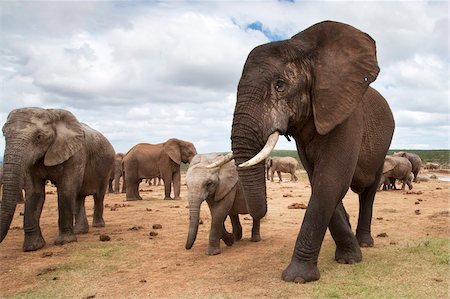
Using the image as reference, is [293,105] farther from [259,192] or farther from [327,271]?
[327,271]

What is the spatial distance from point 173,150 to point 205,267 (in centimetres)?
1331

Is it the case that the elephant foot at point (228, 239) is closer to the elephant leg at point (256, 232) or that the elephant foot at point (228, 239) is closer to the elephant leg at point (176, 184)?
the elephant leg at point (256, 232)

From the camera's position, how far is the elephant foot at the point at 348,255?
19.7 ft

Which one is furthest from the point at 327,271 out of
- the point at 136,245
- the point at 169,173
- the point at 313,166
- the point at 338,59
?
the point at 169,173

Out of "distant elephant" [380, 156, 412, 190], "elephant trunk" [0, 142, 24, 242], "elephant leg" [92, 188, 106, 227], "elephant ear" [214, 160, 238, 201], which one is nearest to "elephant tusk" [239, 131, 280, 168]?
"elephant ear" [214, 160, 238, 201]

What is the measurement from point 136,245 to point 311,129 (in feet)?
13.7

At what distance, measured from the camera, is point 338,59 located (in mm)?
5152

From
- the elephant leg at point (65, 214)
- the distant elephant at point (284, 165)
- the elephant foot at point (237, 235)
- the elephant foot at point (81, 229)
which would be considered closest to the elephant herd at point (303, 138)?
the elephant leg at point (65, 214)

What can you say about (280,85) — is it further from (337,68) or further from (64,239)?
(64,239)

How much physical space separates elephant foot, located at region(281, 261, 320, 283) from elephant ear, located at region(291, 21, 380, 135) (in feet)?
5.25

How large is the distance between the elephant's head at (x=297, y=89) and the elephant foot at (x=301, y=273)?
78cm

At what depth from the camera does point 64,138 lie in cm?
810

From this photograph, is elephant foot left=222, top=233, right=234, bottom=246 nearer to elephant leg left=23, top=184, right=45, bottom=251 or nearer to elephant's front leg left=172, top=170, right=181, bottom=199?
elephant leg left=23, top=184, right=45, bottom=251

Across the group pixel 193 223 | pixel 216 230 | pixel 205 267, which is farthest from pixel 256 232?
pixel 205 267
